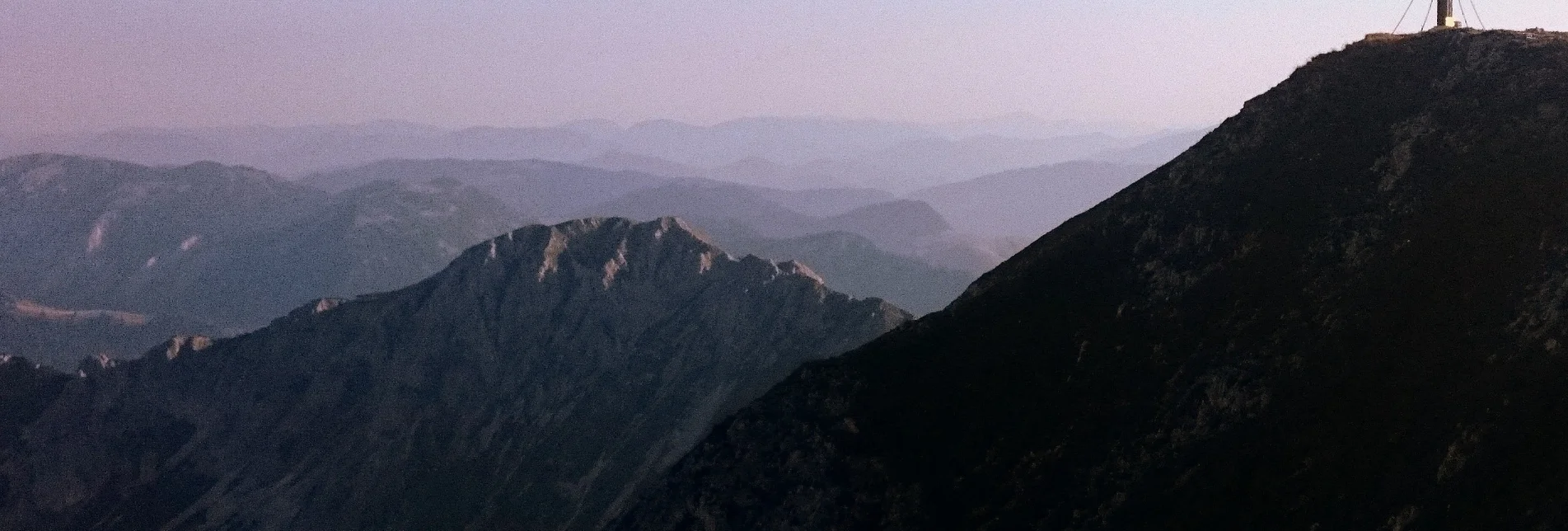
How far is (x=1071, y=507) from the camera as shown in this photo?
2591 inches

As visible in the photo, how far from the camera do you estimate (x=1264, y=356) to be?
6519 centimetres

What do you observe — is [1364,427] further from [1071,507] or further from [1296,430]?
[1071,507]

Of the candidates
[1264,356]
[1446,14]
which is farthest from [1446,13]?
[1264,356]

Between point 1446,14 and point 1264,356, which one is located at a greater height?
point 1446,14

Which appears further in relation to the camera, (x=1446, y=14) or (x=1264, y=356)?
(x=1446, y=14)

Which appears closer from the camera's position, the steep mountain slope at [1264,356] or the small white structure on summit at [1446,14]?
the steep mountain slope at [1264,356]

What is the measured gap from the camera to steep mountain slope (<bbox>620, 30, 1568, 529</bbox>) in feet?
176

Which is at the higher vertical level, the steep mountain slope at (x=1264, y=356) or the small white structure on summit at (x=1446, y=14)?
the small white structure on summit at (x=1446, y=14)

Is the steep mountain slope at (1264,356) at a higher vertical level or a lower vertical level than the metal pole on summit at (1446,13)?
lower

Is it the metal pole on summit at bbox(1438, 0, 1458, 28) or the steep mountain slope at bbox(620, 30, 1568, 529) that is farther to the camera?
the metal pole on summit at bbox(1438, 0, 1458, 28)

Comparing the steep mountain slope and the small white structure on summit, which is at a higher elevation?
the small white structure on summit

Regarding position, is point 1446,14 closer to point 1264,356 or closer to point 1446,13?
point 1446,13

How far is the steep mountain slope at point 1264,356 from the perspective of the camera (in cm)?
5359

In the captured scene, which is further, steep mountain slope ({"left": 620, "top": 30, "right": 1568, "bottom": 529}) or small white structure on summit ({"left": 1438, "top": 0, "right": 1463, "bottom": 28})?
small white structure on summit ({"left": 1438, "top": 0, "right": 1463, "bottom": 28})
